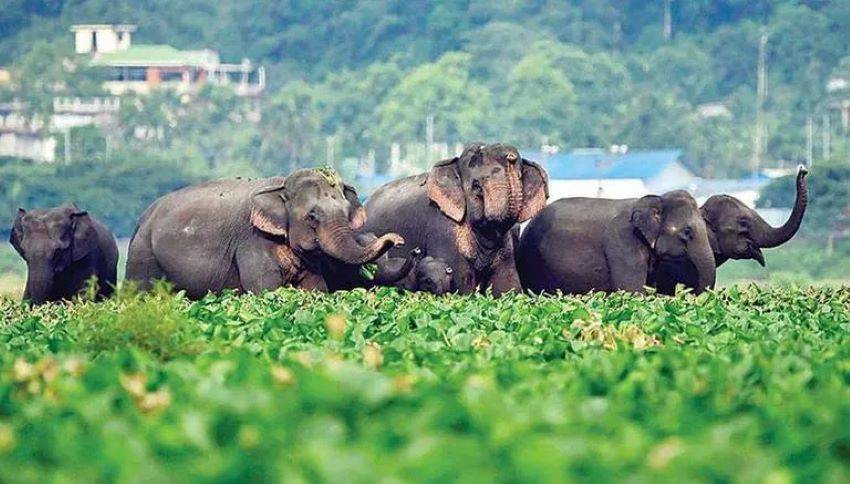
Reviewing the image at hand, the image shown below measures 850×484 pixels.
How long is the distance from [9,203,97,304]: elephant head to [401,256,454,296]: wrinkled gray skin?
316 cm

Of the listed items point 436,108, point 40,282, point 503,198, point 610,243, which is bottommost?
point 436,108

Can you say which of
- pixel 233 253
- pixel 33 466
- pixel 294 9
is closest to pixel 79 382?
pixel 33 466

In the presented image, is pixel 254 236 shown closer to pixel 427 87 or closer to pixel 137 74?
pixel 427 87

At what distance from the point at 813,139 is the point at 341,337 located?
8365 cm

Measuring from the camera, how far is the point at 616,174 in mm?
83188

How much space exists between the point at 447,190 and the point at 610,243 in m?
1.62

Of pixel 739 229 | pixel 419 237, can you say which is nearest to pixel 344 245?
pixel 419 237

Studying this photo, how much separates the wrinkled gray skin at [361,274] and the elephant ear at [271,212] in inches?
18.3

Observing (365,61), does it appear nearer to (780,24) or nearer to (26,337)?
(780,24)

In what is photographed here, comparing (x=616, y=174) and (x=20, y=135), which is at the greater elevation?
(x=20, y=135)

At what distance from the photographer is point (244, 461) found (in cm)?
662

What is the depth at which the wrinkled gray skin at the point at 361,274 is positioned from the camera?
1997cm

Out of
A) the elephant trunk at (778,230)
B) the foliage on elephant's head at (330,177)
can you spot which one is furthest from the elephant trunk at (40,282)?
the elephant trunk at (778,230)

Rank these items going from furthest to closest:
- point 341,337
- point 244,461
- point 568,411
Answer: point 341,337 → point 568,411 → point 244,461
